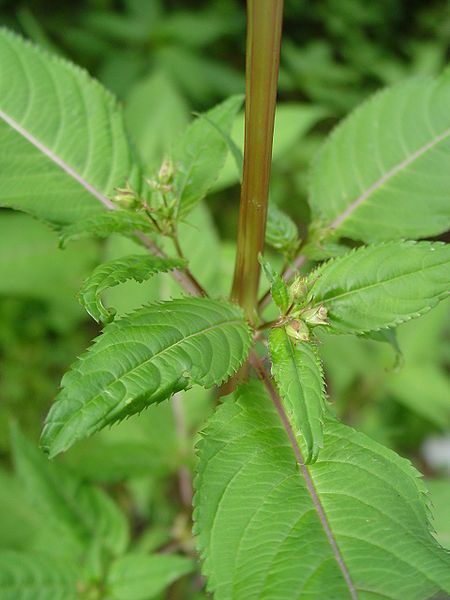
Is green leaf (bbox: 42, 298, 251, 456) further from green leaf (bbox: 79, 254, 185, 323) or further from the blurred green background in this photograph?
the blurred green background

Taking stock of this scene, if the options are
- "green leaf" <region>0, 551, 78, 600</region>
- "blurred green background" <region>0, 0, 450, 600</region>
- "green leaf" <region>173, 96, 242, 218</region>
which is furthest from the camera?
"blurred green background" <region>0, 0, 450, 600</region>

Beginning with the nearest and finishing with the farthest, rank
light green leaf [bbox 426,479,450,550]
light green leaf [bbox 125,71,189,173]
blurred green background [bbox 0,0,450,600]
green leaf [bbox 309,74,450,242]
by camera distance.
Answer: green leaf [bbox 309,74,450,242] → light green leaf [bbox 426,479,450,550] → blurred green background [bbox 0,0,450,600] → light green leaf [bbox 125,71,189,173]

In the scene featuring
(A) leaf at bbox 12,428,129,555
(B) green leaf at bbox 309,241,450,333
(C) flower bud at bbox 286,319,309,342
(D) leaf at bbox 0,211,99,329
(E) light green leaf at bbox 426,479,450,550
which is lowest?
(E) light green leaf at bbox 426,479,450,550

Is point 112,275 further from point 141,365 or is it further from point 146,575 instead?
point 146,575

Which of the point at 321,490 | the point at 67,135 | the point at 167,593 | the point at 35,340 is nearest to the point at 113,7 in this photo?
the point at 35,340

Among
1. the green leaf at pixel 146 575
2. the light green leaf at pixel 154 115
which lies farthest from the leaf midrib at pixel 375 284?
the light green leaf at pixel 154 115

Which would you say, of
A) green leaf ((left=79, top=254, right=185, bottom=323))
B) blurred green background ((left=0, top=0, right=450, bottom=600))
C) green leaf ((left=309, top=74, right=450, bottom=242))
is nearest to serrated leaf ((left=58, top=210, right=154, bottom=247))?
green leaf ((left=79, top=254, right=185, bottom=323))

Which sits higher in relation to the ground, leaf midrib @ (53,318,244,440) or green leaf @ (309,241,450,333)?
green leaf @ (309,241,450,333)
